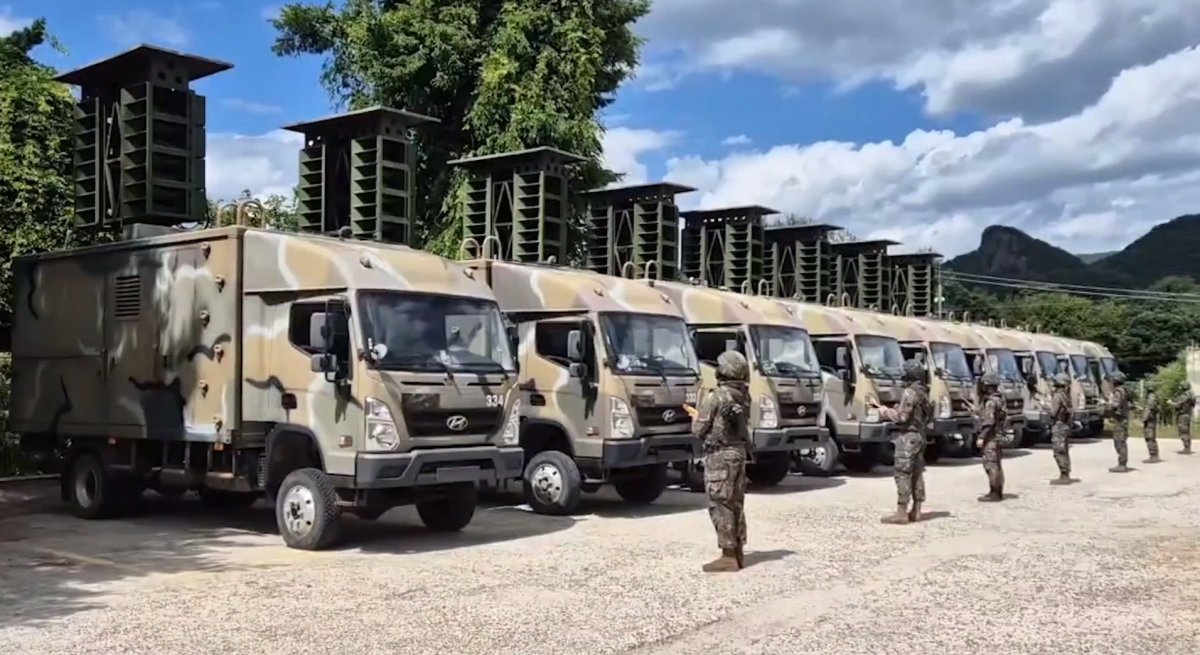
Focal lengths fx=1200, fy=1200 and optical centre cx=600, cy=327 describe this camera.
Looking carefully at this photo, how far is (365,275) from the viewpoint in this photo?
10273 millimetres

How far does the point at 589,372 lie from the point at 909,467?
339cm

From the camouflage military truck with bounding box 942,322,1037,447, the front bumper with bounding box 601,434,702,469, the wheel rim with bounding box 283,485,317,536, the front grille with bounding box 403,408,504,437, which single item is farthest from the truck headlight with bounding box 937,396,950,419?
the wheel rim with bounding box 283,485,317,536

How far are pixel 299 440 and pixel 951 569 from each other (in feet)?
18.3

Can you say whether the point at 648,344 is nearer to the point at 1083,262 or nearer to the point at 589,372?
the point at 589,372

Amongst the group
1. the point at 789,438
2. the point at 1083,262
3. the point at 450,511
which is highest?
the point at 1083,262

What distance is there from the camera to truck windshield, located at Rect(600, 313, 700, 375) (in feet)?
41.6

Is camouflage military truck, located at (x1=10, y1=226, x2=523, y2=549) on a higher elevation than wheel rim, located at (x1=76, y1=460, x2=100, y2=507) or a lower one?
higher

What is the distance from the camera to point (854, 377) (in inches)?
709

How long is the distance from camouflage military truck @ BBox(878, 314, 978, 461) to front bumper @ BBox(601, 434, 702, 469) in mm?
7612

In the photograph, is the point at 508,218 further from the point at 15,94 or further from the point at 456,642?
the point at 456,642

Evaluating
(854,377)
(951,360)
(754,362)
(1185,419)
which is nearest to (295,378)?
(754,362)

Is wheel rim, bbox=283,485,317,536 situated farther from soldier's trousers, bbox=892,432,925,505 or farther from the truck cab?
the truck cab

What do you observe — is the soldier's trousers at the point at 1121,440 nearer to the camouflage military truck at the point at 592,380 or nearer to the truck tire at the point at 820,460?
the truck tire at the point at 820,460

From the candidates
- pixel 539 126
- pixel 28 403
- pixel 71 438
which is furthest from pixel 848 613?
pixel 539 126
